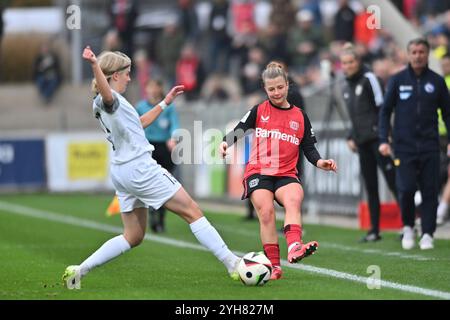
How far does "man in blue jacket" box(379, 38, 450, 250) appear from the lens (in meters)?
12.8

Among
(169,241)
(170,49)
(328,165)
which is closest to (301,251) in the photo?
(328,165)

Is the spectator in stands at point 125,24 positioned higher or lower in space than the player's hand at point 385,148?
higher

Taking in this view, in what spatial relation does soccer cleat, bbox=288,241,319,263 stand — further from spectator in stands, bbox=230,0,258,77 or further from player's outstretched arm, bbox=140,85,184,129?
spectator in stands, bbox=230,0,258,77

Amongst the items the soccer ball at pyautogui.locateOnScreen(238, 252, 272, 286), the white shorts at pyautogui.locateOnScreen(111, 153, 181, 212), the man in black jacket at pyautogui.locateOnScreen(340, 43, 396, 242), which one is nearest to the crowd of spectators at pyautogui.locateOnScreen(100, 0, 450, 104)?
the man in black jacket at pyautogui.locateOnScreen(340, 43, 396, 242)

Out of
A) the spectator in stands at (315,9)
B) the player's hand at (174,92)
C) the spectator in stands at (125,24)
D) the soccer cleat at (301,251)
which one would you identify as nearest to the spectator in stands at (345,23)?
the spectator in stands at (315,9)

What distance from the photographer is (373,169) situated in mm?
14438

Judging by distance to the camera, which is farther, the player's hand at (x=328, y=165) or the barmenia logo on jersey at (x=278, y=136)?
the barmenia logo on jersey at (x=278, y=136)

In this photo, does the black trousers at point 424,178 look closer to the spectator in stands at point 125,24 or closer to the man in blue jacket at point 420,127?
the man in blue jacket at point 420,127

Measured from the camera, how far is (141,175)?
9.19m

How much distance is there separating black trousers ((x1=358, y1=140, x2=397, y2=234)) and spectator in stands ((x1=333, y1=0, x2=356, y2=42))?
8576 millimetres

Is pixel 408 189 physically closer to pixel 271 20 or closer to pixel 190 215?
pixel 190 215

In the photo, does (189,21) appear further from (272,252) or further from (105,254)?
(105,254)

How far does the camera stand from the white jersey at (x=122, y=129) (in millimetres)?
9188

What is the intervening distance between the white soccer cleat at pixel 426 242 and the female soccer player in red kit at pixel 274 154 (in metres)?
3.06
